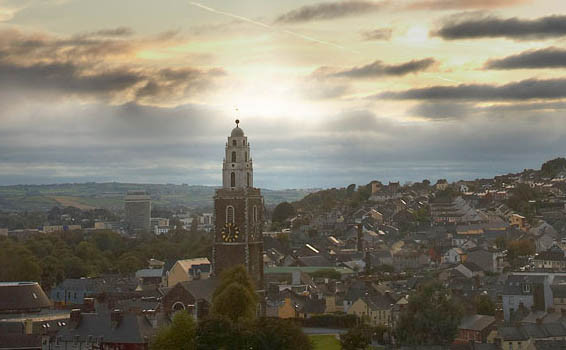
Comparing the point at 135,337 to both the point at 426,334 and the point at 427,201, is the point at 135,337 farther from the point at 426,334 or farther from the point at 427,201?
the point at 427,201

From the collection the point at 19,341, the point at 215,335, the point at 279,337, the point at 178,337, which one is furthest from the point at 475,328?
the point at 19,341

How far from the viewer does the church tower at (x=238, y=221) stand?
69750 mm

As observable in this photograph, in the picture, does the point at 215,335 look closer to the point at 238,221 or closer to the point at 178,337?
the point at 178,337

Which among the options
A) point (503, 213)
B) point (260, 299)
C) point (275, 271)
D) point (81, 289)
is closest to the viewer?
point (260, 299)

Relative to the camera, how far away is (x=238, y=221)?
70.0m

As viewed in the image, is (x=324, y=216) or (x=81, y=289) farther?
(x=324, y=216)

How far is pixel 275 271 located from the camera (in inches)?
4058

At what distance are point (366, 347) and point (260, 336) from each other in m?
9.16

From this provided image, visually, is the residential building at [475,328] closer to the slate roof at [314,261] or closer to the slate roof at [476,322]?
the slate roof at [476,322]

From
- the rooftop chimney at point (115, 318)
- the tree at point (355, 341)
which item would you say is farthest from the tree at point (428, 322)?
the rooftop chimney at point (115, 318)

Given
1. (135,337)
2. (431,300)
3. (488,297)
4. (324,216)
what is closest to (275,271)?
(488,297)

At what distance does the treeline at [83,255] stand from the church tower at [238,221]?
123ft

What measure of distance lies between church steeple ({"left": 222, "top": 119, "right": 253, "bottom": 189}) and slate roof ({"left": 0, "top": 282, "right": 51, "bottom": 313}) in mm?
14999

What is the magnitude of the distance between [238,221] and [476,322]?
17.1 m
